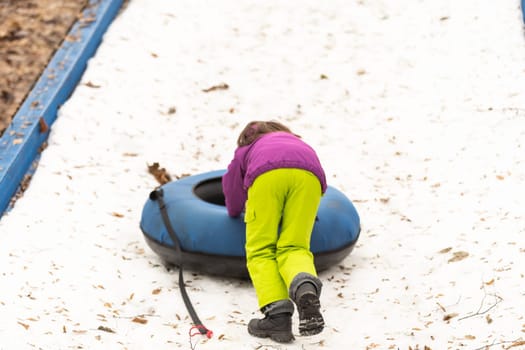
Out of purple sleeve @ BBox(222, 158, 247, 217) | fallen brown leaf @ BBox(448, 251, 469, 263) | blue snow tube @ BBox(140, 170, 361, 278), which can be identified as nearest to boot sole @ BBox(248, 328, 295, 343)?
blue snow tube @ BBox(140, 170, 361, 278)

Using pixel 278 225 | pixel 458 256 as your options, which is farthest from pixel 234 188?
pixel 458 256

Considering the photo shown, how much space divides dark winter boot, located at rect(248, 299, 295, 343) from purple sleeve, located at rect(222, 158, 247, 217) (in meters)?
0.91

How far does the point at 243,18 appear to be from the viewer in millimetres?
10297

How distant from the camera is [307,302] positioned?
14.0 feet

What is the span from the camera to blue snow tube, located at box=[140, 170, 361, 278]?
5414 mm

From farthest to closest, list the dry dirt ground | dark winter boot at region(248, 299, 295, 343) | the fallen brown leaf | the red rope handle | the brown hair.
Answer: the dry dirt ground, the fallen brown leaf, the brown hair, the red rope handle, dark winter boot at region(248, 299, 295, 343)

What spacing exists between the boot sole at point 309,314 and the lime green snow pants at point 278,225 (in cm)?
22

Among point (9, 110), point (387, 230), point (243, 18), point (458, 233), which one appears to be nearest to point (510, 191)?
→ point (458, 233)

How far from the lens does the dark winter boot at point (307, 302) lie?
428cm

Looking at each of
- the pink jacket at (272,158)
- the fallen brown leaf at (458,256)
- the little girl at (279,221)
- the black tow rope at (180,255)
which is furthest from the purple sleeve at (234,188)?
the fallen brown leaf at (458,256)

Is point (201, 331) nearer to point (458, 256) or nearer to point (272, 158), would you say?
point (272, 158)

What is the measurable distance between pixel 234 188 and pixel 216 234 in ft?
Answer: 1.43

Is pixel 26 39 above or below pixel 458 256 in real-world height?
above

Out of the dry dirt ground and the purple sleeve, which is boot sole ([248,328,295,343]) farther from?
the dry dirt ground
